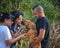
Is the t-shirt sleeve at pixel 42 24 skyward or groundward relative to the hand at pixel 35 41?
skyward

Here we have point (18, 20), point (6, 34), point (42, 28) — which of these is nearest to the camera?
point (6, 34)

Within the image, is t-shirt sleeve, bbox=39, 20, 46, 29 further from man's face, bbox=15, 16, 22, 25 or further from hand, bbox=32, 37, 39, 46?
man's face, bbox=15, 16, 22, 25

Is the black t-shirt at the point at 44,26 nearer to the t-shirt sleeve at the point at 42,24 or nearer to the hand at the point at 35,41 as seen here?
the t-shirt sleeve at the point at 42,24

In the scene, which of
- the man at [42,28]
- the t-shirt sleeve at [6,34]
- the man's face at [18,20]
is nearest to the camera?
the t-shirt sleeve at [6,34]

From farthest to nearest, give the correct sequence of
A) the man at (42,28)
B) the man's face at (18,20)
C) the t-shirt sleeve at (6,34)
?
the man's face at (18,20) < the man at (42,28) < the t-shirt sleeve at (6,34)

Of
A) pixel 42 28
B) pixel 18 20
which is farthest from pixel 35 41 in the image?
pixel 18 20

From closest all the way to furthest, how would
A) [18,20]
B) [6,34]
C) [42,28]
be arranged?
[6,34], [42,28], [18,20]

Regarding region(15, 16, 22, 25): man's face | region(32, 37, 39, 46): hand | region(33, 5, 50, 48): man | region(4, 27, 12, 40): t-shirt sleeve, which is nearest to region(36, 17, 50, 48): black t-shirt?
region(33, 5, 50, 48): man

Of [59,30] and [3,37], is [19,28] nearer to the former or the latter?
[3,37]

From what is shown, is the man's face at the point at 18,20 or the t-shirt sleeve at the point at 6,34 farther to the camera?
the man's face at the point at 18,20

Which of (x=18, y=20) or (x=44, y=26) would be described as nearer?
(x=44, y=26)

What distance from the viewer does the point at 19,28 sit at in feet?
16.6

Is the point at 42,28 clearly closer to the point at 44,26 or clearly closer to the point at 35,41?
the point at 44,26

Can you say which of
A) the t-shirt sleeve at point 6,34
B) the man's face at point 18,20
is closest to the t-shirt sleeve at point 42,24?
the man's face at point 18,20
